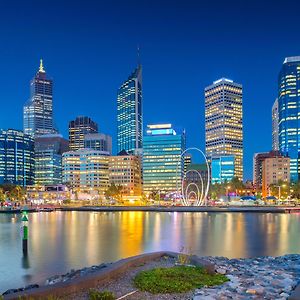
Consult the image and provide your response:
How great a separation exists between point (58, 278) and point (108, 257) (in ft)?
59.2

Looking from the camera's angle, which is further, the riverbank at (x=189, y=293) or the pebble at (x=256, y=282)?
the pebble at (x=256, y=282)

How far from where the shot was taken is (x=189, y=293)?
15.8 meters

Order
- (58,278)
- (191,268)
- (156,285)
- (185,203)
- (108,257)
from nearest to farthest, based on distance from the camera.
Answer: (156,285), (191,268), (58,278), (108,257), (185,203)

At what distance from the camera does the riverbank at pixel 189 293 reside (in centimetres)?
1532

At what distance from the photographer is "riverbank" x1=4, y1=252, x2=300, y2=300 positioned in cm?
1532

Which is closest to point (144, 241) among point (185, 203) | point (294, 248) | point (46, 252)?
point (46, 252)

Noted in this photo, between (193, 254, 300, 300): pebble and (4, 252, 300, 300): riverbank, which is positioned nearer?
(4, 252, 300, 300): riverbank

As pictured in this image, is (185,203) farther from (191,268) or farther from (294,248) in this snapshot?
(191,268)

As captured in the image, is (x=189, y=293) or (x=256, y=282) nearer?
(x=189, y=293)

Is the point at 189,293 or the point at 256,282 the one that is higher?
the point at 189,293

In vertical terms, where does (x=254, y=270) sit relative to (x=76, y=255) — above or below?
above

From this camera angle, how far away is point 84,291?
15.9 m

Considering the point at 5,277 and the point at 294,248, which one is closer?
the point at 5,277

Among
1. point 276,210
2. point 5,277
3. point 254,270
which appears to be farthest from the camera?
point 276,210
